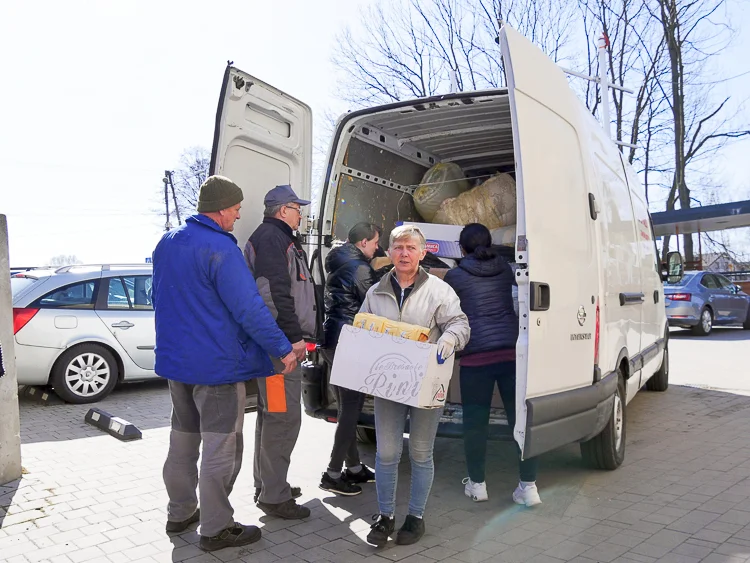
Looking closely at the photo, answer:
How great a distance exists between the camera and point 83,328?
762 cm

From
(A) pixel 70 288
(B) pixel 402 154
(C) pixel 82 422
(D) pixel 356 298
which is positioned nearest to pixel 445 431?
(D) pixel 356 298

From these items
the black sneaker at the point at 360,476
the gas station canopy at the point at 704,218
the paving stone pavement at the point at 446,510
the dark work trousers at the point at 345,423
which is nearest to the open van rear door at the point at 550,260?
the paving stone pavement at the point at 446,510

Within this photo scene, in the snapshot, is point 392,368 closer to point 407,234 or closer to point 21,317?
point 407,234

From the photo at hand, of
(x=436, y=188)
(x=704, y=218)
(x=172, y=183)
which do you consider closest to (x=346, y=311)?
(x=436, y=188)

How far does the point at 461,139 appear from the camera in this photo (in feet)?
19.2

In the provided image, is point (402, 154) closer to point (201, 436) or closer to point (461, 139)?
point (461, 139)

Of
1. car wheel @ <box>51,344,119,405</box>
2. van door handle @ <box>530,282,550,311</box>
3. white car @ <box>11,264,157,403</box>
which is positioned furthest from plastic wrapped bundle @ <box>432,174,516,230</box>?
car wheel @ <box>51,344,119,405</box>

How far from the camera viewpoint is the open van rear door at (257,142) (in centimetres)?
443

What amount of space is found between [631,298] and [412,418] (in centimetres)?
245

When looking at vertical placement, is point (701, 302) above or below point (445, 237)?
below

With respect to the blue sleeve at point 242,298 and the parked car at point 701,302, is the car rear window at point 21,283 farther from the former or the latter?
the parked car at point 701,302

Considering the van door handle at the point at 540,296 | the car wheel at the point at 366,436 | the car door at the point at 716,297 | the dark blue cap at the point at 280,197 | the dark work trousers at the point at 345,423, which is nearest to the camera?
the van door handle at the point at 540,296

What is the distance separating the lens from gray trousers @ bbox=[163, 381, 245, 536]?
136 inches

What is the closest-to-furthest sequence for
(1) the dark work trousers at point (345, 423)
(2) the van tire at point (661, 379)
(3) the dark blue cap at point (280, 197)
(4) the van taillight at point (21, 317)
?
1. (3) the dark blue cap at point (280, 197)
2. (1) the dark work trousers at point (345, 423)
3. (4) the van taillight at point (21, 317)
4. (2) the van tire at point (661, 379)
